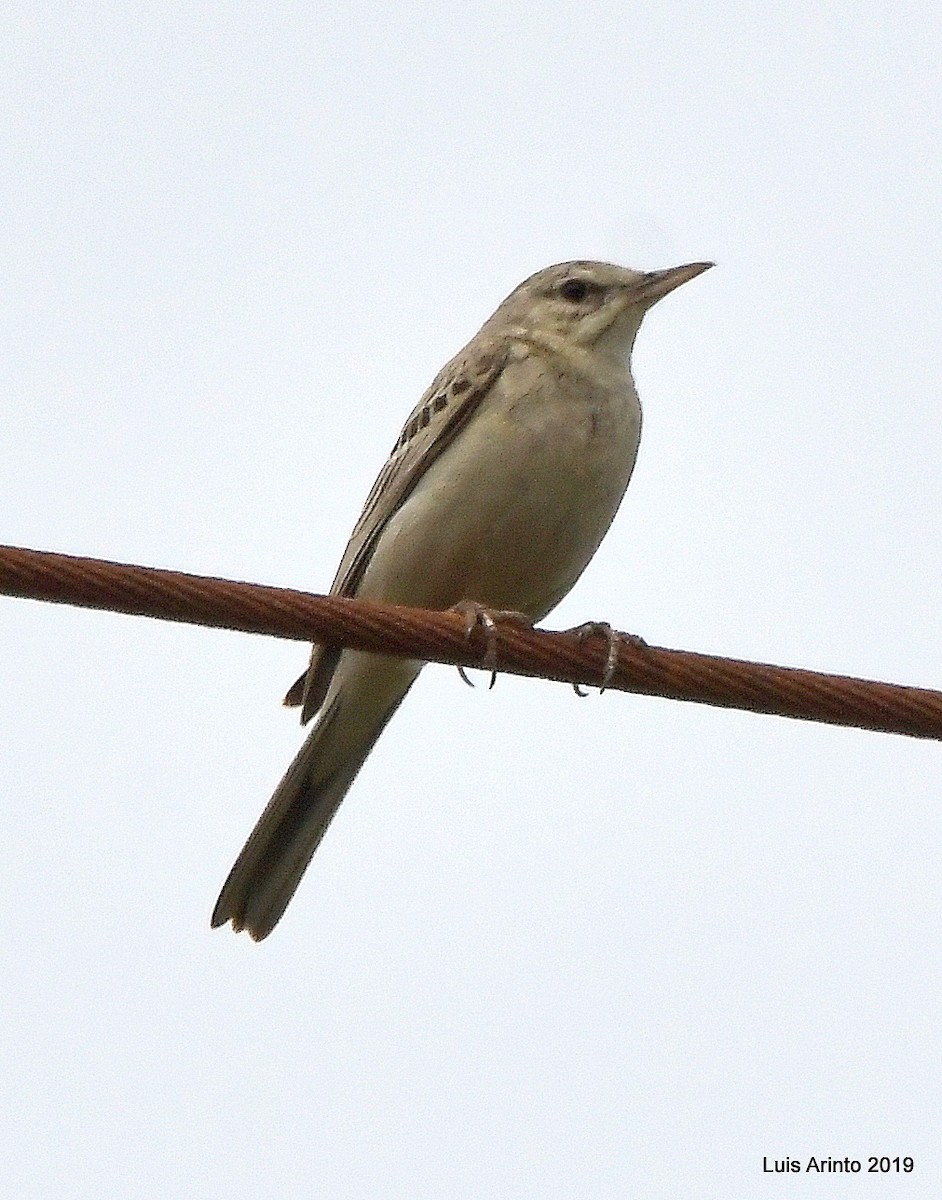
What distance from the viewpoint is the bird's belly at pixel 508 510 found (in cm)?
686

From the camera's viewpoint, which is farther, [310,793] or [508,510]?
[310,793]

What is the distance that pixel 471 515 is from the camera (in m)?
6.86

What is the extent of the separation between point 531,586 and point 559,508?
1.25 feet

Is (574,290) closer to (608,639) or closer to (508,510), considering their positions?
(508,510)

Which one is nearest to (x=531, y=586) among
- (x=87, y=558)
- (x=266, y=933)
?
(x=266, y=933)

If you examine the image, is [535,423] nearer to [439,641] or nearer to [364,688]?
[364,688]

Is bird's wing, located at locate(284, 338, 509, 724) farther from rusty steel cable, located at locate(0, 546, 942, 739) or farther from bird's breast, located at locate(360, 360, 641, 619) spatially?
rusty steel cable, located at locate(0, 546, 942, 739)

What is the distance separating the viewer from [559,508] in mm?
6891

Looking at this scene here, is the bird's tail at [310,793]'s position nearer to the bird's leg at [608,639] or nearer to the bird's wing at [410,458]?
the bird's wing at [410,458]

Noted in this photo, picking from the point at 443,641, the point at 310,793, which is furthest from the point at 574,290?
the point at 443,641

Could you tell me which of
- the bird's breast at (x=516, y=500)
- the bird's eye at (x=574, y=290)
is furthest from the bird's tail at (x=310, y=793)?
the bird's eye at (x=574, y=290)

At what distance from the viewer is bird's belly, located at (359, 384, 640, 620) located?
6.86 metres

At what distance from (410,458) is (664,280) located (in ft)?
4.49

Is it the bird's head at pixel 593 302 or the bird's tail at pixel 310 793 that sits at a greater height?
the bird's head at pixel 593 302
